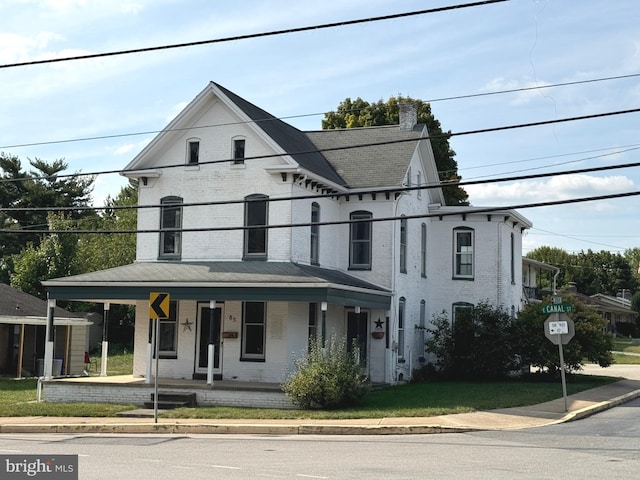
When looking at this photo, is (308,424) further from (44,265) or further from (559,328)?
(44,265)

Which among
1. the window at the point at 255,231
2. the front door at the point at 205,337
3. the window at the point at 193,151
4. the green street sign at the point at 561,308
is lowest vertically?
the front door at the point at 205,337

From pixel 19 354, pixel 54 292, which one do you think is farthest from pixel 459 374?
pixel 19 354

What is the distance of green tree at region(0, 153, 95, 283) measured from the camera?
215ft

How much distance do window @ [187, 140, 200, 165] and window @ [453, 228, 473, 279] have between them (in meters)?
11.3

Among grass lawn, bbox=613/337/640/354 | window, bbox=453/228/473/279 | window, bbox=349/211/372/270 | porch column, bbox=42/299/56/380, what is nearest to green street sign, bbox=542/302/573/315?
window, bbox=349/211/372/270

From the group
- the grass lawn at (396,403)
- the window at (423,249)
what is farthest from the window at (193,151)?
the window at (423,249)

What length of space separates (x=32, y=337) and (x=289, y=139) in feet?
47.5

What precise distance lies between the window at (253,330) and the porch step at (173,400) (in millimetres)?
3500

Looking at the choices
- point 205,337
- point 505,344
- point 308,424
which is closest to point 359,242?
point 505,344

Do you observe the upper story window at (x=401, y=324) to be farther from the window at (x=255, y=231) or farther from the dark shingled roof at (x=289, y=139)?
the window at (x=255, y=231)

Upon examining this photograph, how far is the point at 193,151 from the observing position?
96.8 feet

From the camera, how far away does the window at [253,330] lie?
90.9 ft

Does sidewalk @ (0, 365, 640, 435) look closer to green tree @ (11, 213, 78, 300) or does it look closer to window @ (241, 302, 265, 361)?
window @ (241, 302, 265, 361)

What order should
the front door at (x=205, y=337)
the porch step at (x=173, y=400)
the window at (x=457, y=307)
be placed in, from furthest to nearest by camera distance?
the window at (x=457, y=307), the front door at (x=205, y=337), the porch step at (x=173, y=400)
